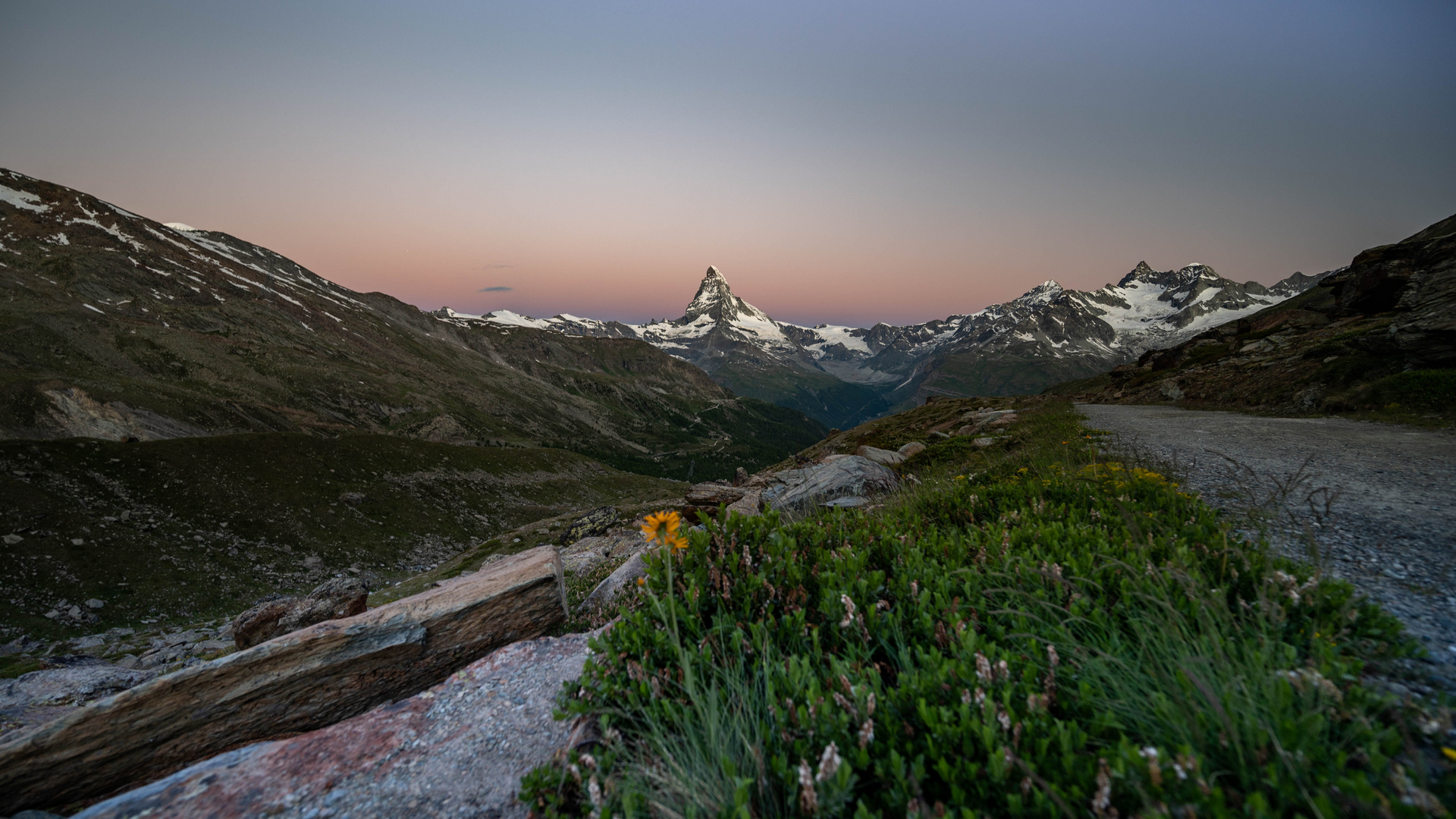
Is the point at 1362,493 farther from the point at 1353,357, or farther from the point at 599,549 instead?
the point at 1353,357

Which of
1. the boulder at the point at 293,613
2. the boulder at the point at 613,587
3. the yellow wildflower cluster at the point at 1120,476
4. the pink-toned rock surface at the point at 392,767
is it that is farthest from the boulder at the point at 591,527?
the yellow wildflower cluster at the point at 1120,476

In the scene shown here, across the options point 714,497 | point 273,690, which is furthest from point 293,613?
point 714,497

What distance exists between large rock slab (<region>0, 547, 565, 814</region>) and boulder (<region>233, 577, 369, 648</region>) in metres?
5.54

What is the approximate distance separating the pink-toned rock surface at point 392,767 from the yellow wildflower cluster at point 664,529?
6.04 feet

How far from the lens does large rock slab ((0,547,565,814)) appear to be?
16.6 ft

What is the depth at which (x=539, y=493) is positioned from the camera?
8138cm

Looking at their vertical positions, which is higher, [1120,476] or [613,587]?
[1120,476]

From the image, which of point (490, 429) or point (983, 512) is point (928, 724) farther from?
point (490, 429)

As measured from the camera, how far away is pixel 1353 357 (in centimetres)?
2350

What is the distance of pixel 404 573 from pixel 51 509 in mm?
22158

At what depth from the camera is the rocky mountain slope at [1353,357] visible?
1848 centimetres

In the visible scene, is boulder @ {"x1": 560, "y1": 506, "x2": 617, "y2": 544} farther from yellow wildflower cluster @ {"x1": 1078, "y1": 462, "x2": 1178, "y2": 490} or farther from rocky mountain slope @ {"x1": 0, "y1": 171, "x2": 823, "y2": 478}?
rocky mountain slope @ {"x1": 0, "y1": 171, "x2": 823, "y2": 478}

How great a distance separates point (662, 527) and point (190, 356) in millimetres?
158598

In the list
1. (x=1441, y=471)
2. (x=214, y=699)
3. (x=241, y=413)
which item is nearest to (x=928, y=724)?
(x=214, y=699)
